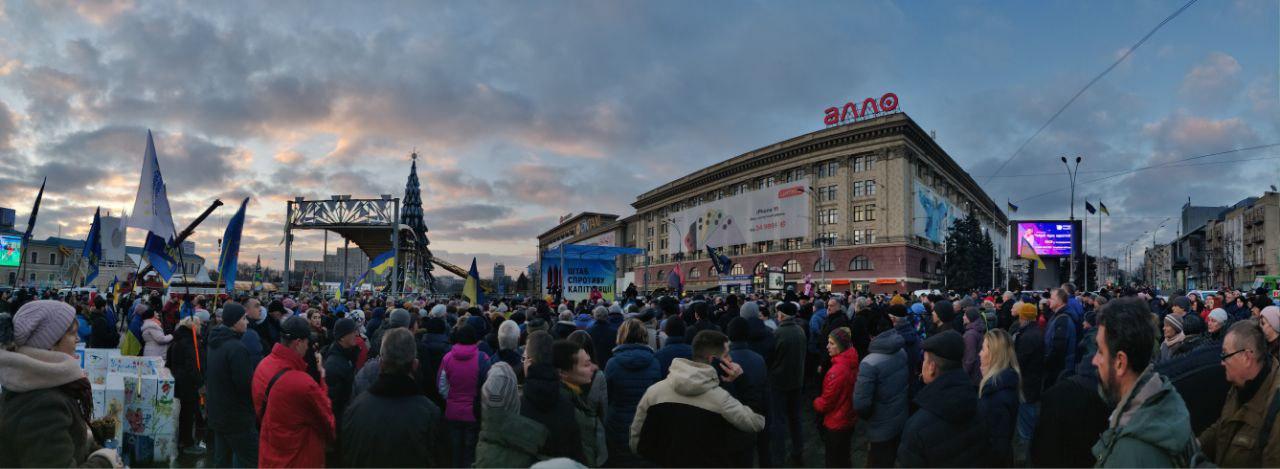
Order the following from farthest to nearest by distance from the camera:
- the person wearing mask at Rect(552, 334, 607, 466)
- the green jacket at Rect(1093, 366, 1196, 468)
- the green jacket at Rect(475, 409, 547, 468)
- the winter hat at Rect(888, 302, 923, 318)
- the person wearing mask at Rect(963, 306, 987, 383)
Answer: the winter hat at Rect(888, 302, 923, 318) → the person wearing mask at Rect(963, 306, 987, 383) → the person wearing mask at Rect(552, 334, 607, 466) → the green jacket at Rect(475, 409, 547, 468) → the green jacket at Rect(1093, 366, 1196, 468)

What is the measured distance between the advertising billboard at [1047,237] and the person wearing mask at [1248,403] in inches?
1384

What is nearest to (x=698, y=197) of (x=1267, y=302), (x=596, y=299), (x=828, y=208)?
(x=828, y=208)

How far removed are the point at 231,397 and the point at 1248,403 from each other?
25.5 feet

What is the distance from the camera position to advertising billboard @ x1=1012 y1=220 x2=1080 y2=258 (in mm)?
34094

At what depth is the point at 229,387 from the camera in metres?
6.25

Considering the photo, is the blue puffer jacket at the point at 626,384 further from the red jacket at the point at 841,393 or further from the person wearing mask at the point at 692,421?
the red jacket at the point at 841,393

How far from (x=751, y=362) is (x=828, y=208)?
210 feet

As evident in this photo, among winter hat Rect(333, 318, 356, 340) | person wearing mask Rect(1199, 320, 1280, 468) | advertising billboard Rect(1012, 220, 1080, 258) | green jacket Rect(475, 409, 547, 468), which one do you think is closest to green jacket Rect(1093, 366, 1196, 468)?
person wearing mask Rect(1199, 320, 1280, 468)

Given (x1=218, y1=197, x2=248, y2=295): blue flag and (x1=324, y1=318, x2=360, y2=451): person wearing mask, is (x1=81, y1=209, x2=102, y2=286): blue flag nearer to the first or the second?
(x1=218, y1=197, x2=248, y2=295): blue flag

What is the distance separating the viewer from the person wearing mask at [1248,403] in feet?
12.0

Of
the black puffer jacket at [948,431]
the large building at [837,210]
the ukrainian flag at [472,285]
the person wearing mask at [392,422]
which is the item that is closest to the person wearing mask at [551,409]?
the person wearing mask at [392,422]

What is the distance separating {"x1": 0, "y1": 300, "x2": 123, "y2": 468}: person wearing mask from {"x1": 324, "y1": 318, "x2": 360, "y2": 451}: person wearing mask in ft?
9.09

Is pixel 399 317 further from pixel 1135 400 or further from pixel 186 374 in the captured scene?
pixel 1135 400

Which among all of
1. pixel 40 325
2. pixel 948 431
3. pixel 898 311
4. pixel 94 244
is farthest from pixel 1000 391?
pixel 94 244
